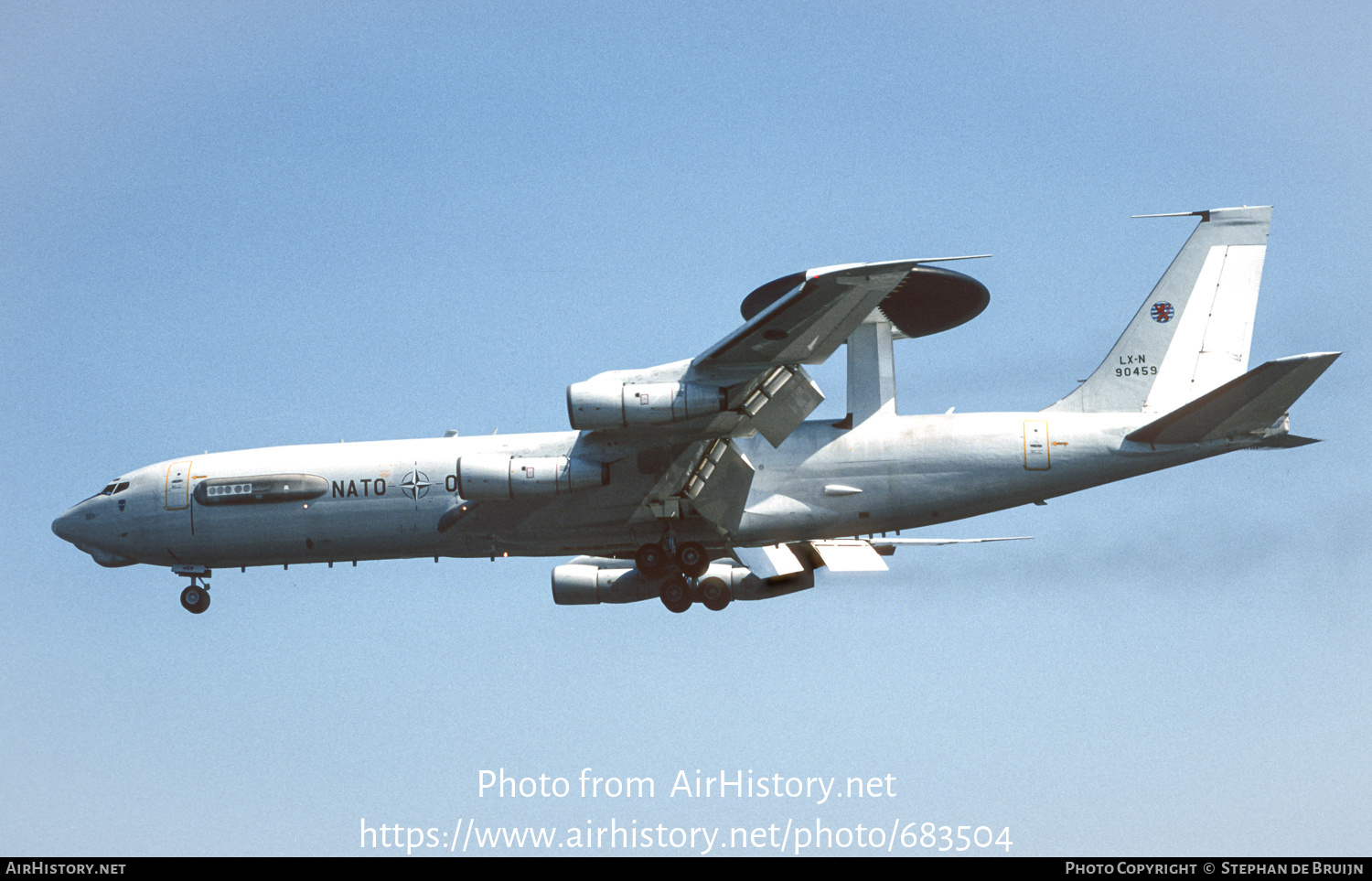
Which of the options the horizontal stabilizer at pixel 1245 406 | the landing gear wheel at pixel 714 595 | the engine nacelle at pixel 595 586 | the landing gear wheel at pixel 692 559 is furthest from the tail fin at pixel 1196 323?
the engine nacelle at pixel 595 586

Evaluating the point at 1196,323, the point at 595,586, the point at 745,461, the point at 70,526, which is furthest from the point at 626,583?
the point at 1196,323

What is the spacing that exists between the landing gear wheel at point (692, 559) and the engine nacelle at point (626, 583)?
299cm

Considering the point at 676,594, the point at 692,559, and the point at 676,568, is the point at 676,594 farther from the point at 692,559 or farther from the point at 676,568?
the point at 692,559

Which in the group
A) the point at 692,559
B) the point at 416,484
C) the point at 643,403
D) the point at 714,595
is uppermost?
the point at 643,403

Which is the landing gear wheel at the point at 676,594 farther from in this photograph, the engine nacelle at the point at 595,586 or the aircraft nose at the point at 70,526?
the aircraft nose at the point at 70,526

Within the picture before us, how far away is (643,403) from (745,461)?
3.30m

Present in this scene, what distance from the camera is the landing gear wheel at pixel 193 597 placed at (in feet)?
103

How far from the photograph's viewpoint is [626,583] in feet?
106

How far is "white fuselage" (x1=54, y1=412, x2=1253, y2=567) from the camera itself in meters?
26.9

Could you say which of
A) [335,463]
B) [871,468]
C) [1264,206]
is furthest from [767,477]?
[1264,206]

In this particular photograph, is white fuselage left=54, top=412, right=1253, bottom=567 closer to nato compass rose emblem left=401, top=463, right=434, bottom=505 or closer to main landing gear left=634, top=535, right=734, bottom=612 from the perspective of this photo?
nato compass rose emblem left=401, top=463, right=434, bottom=505

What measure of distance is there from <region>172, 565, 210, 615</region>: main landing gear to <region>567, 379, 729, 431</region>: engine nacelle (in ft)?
36.1

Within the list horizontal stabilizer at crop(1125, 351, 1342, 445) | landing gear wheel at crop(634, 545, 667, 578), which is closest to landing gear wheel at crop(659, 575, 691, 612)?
landing gear wheel at crop(634, 545, 667, 578)
